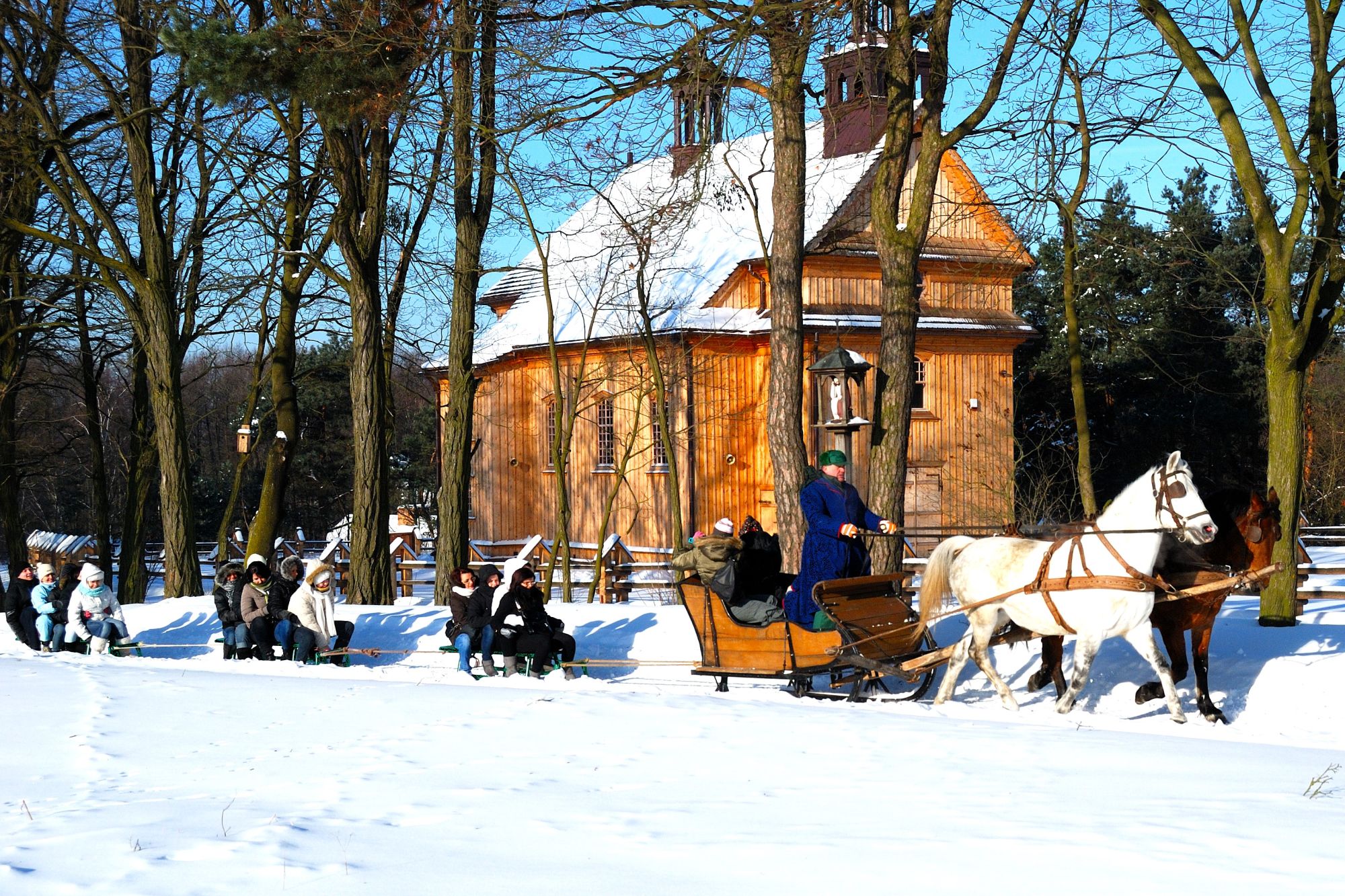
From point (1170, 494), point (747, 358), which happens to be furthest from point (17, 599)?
point (747, 358)

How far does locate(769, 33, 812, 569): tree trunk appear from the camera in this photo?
1402 centimetres

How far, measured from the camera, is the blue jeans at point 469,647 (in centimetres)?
1360

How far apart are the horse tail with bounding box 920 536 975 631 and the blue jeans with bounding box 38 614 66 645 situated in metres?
10.4

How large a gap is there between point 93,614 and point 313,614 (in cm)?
292

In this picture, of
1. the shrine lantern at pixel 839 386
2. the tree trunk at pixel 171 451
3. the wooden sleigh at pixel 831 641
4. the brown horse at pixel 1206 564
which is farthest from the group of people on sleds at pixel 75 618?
the brown horse at pixel 1206 564

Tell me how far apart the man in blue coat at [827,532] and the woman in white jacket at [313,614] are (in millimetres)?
6055

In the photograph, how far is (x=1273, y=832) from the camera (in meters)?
5.75

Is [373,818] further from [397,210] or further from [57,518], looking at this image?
[57,518]

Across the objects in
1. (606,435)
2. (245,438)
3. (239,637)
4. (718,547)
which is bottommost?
(239,637)

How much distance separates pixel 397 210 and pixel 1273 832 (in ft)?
63.2

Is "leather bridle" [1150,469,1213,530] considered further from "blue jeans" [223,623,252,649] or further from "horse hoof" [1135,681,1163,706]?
"blue jeans" [223,623,252,649]

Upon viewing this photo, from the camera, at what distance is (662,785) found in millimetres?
7188

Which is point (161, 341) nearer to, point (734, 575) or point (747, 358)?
point (734, 575)

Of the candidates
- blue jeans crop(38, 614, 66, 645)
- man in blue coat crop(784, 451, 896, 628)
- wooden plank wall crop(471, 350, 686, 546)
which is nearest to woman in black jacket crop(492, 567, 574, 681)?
man in blue coat crop(784, 451, 896, 628)
